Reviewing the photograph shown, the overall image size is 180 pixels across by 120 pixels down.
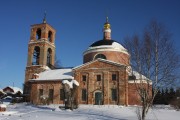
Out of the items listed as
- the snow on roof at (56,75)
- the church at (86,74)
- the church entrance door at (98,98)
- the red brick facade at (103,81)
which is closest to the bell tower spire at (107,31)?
the church at (86,74)

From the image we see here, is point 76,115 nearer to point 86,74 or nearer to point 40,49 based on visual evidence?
point 86,74

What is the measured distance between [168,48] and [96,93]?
17.0 meters

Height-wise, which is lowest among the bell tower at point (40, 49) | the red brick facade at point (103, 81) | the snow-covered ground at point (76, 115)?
the snow-covered ground at point (76, 115)

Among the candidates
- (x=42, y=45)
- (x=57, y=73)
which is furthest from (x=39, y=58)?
(x=57, y=73)

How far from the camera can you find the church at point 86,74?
108 feet

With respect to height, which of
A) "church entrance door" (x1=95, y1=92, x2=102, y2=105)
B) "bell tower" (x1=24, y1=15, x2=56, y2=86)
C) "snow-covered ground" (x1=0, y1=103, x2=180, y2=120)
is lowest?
"snow-covered ground" (x1=0, y1=103, x2=180, y2=120)

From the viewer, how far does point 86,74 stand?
114 ft

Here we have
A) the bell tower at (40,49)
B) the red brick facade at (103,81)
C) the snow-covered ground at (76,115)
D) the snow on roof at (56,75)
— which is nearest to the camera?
the snow-covered ground at (76,115)

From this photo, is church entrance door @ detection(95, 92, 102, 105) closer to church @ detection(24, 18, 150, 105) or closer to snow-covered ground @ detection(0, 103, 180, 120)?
church @ detection(24, 18, 150, 105)

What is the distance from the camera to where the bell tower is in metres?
41.8

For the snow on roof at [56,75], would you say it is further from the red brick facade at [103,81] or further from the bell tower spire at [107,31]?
the bell tower spire at [107,31]

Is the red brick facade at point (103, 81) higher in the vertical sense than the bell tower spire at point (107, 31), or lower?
lower

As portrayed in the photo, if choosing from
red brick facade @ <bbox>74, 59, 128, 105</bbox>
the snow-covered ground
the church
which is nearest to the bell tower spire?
the church

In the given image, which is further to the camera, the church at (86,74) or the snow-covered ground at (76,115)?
the church at (86,74)
